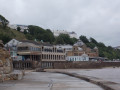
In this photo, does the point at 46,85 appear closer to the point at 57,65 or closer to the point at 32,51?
the point at 32,51

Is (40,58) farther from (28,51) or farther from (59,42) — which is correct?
(59,42)

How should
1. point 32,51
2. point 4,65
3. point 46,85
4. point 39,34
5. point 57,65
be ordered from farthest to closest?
point 39,34, point 57,65, point 32,51, point 4,65, point 46,85

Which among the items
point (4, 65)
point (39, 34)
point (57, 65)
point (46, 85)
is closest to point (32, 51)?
point (57, 65)

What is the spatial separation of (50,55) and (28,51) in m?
11.4

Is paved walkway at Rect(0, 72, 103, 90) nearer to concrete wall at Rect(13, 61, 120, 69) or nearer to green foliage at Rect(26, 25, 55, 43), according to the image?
concrete wall at Rect(13, 61, 120, 69)

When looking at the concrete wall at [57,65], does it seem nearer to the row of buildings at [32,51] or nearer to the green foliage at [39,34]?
the row of buildings at [32,51]

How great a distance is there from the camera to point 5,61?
1789 cm

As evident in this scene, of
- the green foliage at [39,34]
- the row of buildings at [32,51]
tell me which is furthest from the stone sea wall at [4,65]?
the green foliage at [39,34]

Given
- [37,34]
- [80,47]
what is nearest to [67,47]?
[80,47]

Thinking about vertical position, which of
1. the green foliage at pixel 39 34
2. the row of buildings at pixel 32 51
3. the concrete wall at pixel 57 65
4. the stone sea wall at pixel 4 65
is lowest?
the stone sea wall at pixel 4 65

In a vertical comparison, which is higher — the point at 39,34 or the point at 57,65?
the point at 39,34

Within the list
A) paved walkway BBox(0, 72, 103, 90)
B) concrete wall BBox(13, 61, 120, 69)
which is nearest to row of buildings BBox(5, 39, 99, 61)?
concrete wall BBox(13, 61, 120, 69)

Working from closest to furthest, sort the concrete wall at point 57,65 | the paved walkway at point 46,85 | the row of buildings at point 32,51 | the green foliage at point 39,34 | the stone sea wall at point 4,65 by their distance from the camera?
1. the paved walkway at point 46,85
2. the stone sea wall at point 4,65
3. the concrete wall at point 57,65
4. the row of buildings at point 32,51
5. the green foliage at point 39,34

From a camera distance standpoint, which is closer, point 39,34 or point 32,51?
point 32,51
